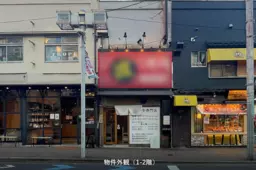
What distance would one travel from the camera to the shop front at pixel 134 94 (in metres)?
21.0

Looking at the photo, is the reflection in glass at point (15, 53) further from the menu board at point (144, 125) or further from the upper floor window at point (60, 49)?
the menu board at point (144, 125)

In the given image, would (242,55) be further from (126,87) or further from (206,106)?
(126,87)

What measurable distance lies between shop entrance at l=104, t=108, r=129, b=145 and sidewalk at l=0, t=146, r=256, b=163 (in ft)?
6.44

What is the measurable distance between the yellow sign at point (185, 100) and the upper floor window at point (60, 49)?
5.96 metres

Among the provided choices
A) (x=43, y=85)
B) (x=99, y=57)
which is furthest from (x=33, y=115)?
(x=99, y=57)

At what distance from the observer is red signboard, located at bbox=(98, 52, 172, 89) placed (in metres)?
21.0

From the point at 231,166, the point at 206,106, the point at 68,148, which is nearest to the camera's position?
the point at 231,166

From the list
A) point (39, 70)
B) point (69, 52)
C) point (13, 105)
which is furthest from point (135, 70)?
point (13, 105)

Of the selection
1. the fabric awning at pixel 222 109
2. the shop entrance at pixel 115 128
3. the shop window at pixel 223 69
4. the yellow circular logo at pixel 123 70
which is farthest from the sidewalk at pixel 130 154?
the shop window at pixel 223 69

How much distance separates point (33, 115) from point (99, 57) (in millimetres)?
4904

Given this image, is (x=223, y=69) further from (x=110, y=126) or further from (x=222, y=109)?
(x=110, y=126)

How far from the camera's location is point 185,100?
20484 mm

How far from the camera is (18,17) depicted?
70.3 ft

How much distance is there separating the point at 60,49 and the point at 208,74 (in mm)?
8302
